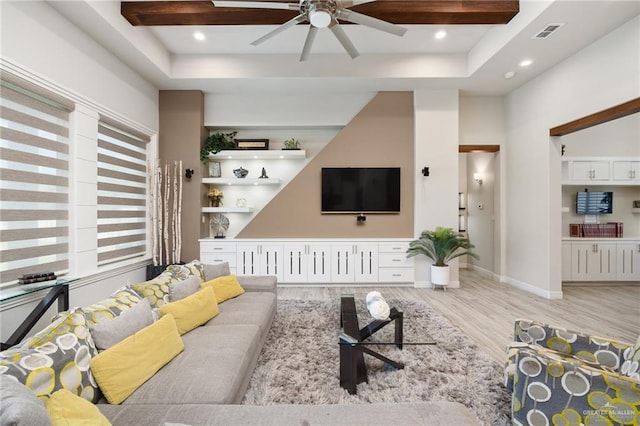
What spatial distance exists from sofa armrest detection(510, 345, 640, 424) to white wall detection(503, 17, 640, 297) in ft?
10.6

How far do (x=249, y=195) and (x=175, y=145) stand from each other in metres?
1.44

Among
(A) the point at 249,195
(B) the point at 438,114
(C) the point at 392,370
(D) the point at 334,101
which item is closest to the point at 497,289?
(B) the point at 438,114

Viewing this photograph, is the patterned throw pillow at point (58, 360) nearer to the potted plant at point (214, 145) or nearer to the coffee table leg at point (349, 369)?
the coffee table leg at point (349, 369)

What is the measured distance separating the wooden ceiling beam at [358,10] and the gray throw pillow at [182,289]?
286cm

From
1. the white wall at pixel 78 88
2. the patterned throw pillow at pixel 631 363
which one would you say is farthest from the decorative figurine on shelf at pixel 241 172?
the patterned throw pillow at pixel 631 363

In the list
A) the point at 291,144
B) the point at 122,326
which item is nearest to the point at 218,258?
the point at 291,144

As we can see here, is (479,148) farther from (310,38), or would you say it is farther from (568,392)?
(568,392)

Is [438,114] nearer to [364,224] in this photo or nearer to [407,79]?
[407,79]

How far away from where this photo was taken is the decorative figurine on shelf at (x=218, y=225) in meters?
4.91

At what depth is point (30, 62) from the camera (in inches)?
97.0

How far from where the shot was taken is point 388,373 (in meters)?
2.12

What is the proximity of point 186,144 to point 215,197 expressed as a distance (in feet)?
3.21

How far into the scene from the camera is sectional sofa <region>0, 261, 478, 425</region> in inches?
39.8

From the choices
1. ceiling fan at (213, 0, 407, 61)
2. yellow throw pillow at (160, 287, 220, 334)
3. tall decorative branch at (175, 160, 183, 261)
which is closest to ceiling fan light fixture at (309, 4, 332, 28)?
ceiling fan at (213, 0, 407, 61)
